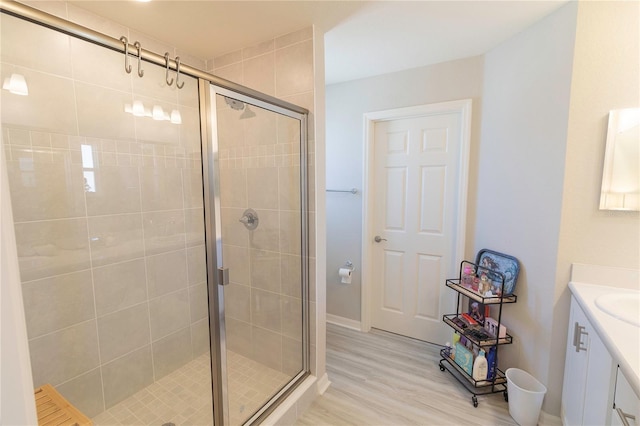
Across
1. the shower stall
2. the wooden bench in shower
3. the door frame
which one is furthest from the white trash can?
the wooden bench in shower

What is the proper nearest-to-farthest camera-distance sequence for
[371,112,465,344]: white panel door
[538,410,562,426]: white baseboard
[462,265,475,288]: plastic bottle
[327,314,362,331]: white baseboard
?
[538,410,562,426]: white baseboard
[462,265,475,288]: plastic bottle
[371,112,465,344]: white panel door
[327,314,362,331]: white baseboard

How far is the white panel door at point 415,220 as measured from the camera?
2441mm

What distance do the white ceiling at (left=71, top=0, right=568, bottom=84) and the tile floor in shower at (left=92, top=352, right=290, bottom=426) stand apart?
1.94m

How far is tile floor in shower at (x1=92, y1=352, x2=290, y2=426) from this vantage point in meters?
1.67

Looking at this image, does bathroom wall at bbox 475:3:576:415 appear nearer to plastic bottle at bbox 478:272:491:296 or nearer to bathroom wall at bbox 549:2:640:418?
bathroom wall at bbox 549:2:640:418

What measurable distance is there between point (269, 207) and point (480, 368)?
5.81 ft

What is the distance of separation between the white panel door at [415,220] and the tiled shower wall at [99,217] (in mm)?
1600

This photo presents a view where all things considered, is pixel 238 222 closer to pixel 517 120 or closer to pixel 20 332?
pixel 20 332

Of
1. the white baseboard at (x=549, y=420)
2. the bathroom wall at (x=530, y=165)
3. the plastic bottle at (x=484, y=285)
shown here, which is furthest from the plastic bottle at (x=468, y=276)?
the white baseboard at (x=549, y=420)

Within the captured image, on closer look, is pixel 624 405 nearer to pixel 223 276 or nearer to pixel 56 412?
pixel 223 276

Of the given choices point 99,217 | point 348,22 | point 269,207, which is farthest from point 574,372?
point 99,217

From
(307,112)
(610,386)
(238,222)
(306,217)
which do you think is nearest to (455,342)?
(610,386)

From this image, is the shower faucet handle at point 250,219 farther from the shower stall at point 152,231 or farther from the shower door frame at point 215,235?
the shower door frame at point 215,235

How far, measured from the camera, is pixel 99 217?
1.72m
